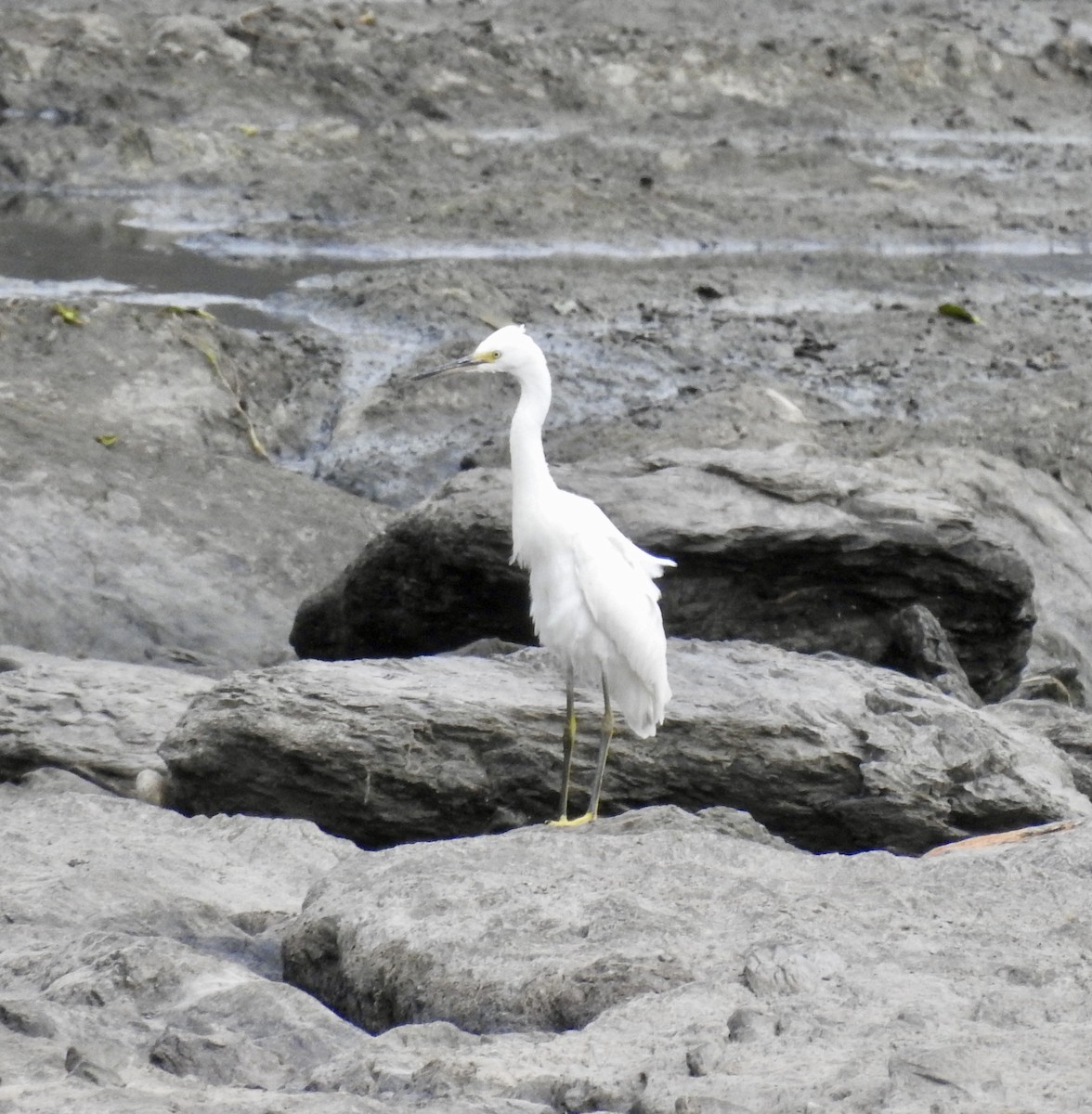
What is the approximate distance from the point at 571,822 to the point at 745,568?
1788 mm

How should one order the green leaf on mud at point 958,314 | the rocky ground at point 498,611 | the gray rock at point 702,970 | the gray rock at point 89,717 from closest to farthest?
the gray rock at point 702,970 < the rocky ground at point 498,611 < the gray rock at point 89,717 < the green leaf on mud at point 958,314

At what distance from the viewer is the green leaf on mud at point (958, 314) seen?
456 inches

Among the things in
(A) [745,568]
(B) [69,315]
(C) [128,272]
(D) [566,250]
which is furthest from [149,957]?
(D) [566,250]

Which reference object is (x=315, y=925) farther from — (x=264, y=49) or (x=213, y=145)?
(x=264, y=49)

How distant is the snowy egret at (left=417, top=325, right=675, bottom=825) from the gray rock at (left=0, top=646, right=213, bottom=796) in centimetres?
123

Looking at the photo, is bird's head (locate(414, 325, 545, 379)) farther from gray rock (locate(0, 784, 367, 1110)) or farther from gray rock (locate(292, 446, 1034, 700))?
gray rock (locate(0, 784, 367, 1110))

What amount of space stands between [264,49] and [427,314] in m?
6.64

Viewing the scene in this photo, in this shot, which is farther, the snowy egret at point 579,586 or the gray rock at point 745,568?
the gray rock at point 745,568

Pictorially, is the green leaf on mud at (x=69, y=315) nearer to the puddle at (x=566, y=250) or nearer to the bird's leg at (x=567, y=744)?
the puddle at (x=566, y=250)

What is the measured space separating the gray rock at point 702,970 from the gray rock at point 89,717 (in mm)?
1671

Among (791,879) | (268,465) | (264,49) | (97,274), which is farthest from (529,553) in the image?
(264,49)

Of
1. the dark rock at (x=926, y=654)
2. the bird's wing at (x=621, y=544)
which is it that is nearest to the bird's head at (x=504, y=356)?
the bird's wing at (x=621, y=544)

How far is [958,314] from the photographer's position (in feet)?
38.1

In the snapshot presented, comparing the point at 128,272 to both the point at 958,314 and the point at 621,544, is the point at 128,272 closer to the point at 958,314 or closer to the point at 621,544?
the point at 958,314
